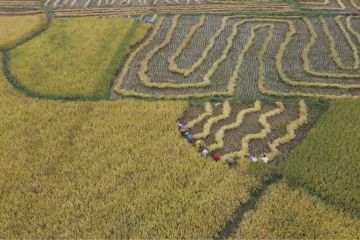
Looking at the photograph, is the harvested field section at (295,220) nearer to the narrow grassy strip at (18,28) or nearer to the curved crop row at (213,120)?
the curved crop row at (213,120)

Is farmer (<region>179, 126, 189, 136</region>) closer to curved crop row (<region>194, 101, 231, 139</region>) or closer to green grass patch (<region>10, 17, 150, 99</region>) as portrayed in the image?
curved crop row (<region>194, 101, 231, 139</region>)

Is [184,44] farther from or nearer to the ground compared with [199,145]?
nearer to the ground

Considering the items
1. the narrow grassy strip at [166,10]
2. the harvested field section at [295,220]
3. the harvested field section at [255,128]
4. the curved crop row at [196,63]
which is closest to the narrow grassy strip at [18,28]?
the narrow grassy strip at [166,10]

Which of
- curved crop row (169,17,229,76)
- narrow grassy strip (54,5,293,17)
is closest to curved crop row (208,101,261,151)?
curved crop row (169,17,229,76)

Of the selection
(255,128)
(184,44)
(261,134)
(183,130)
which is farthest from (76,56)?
(261,134)

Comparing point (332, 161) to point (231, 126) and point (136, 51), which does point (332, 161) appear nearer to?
point (231, 126)

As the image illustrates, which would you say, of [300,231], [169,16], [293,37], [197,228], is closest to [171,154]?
[197,228]

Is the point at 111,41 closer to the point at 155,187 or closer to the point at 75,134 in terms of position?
the point at 75,134
